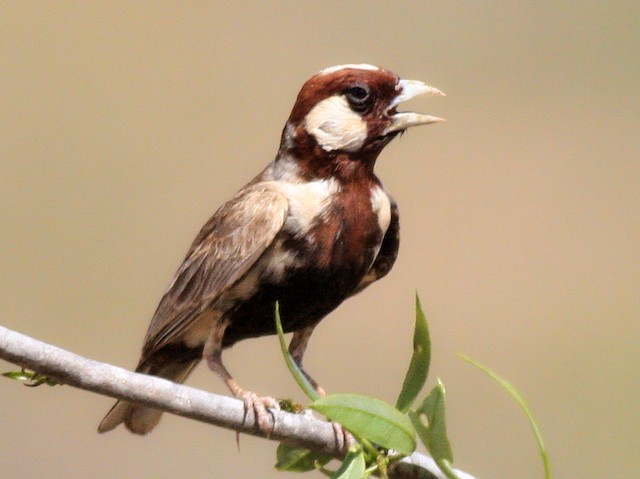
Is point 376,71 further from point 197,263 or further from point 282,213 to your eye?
point 197,263

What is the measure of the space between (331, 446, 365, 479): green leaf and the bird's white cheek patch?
3.49 ft

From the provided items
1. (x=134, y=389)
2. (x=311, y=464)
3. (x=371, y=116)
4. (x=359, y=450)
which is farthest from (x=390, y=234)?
(x=134, y=389)

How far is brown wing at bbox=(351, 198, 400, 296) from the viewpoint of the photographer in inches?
104

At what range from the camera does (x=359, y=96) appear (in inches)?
99.7

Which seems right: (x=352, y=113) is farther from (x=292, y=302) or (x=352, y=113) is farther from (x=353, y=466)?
(x=353, y=466)

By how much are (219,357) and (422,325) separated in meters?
1.02

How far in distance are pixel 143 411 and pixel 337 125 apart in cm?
85

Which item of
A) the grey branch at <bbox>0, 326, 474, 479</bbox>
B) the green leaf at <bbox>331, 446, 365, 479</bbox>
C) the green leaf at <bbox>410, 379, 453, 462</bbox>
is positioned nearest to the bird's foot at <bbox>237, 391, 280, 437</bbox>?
the grey branch at <bbox>0, 326, 474, 479</bbox>

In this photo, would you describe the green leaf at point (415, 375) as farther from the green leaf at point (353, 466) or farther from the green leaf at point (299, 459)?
the green leaf at point (299, 459)

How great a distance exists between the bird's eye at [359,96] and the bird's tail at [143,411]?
766mm

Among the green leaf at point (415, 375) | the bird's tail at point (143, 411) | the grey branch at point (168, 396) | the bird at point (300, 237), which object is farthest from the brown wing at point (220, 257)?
the green leaf at point (415, 375)

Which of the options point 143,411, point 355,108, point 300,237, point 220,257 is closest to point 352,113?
point 355,108

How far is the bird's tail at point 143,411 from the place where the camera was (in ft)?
8.39

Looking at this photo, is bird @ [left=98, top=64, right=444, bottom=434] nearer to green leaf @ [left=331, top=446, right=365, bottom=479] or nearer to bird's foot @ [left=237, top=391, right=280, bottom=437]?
bird's foot @ [left=237, top=391, right=280, bottom=437]
